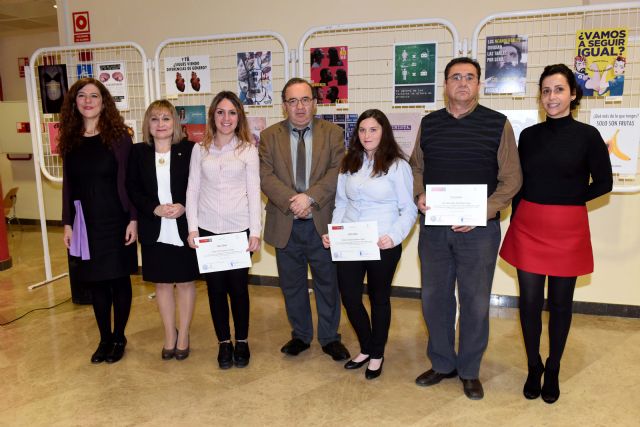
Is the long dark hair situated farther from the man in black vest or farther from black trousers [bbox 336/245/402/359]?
black trousers [bbox 336/245/402/359]

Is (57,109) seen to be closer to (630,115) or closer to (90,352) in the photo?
(90,352)

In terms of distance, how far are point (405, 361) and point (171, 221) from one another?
168 centimetres

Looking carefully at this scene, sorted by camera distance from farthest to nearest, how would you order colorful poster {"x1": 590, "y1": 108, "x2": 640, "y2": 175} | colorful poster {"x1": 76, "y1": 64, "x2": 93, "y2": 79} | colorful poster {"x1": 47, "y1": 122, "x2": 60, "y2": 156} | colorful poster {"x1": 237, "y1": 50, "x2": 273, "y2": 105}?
1. colorful poster {"x1": 76, "y1": 64, "x2": 93, "y2": 79}
2. colorful poster {"x1": 47, "y1": 122, "x2": 60, "y2": 156}
3. colorful poster {"x1": 237, "y1": 50, "x2": 273, "y2": 105}
4. colorful poster {"x1": 590, "y1": 108, "x2": 640, "y2": 175}

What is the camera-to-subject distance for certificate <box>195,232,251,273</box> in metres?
2.90

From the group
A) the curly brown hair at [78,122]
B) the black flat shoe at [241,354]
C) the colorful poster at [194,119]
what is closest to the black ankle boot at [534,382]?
the black flat shoe at [241,354]

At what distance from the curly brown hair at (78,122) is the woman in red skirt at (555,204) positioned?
7.72 feet

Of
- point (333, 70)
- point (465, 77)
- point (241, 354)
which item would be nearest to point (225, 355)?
point (241, 354)

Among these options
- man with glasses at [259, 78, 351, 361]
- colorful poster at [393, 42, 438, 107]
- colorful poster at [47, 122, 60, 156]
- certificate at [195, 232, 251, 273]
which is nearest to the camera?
certificate at [195, 232, 251, 273]

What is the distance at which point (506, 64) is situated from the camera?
3.68 metres

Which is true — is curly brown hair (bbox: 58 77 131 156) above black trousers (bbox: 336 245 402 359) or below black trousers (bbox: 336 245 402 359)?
→ above

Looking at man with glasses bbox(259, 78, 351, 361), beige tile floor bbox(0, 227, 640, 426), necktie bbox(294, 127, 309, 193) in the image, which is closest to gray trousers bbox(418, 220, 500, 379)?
beige tile floor bbox(0, 227, 640, 426)

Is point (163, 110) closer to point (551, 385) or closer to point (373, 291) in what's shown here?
point (373, 291)

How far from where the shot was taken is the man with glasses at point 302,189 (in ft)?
9.92

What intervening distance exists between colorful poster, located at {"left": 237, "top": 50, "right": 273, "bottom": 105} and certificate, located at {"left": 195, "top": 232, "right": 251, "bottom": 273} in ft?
5.65
